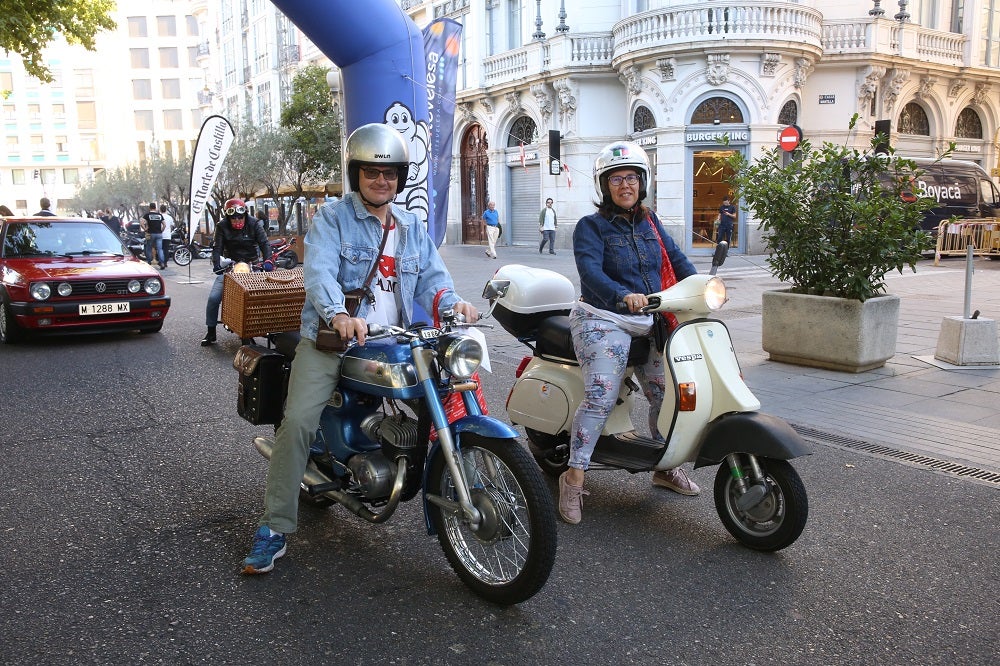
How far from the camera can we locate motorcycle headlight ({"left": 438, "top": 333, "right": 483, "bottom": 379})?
3.08m

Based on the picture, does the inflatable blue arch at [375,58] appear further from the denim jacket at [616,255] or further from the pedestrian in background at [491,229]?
the pedestrian in background at [491,229]

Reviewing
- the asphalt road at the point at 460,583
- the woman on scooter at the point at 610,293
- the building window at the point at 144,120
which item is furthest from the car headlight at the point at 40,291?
the building window at the point at 144,120

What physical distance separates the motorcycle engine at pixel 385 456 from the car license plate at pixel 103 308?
730 centimetres

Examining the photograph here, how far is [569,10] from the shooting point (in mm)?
27109

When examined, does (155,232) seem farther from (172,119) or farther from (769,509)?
(172,119)

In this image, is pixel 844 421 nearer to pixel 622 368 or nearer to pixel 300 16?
pixel 622 368

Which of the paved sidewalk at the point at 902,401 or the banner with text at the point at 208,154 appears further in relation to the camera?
the banner with text at the point at 208,154

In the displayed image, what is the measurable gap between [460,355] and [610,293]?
1101 millimetres

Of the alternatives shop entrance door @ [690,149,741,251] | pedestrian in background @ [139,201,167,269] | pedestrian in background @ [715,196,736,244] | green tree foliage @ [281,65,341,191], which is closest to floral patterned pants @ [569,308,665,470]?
pedestrian in background @ [715,196,736,244]

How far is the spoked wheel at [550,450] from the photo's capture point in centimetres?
454

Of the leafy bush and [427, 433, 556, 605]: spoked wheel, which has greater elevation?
the leafy bush

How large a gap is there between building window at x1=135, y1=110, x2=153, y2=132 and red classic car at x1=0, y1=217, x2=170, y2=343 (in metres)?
93.7

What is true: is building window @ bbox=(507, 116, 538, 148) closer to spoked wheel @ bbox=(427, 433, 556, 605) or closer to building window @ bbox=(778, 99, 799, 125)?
building window @ bbox=(778, 99, 799, 125)

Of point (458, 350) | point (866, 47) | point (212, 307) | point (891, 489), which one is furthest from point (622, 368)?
point (866, 47)
